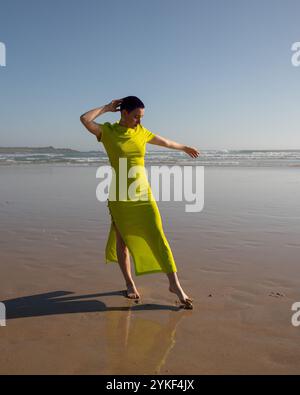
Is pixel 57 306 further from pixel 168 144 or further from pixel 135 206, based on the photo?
pixel 168 144

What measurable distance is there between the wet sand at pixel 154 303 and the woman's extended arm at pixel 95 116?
1513 mm

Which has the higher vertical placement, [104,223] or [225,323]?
[104,223]

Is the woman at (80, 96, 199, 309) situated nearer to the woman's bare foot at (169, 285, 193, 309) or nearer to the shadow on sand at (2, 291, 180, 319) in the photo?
the woman's bare foot at (169, 285, 193, 309)

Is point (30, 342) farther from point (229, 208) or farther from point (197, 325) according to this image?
point (229, 208)

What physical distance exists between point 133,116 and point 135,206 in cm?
79

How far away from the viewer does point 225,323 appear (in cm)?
327

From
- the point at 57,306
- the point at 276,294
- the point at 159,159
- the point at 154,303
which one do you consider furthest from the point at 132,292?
the point at 159,159

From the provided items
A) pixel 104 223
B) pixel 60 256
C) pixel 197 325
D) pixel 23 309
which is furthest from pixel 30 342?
pixel 104 223

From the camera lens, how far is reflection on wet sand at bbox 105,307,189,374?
264 centimetres

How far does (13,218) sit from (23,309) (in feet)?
13.2

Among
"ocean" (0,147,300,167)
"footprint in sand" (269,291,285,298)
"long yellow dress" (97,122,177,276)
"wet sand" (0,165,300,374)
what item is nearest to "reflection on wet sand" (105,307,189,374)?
"wet sand" (0,165,300,374)

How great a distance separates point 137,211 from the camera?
376 cm

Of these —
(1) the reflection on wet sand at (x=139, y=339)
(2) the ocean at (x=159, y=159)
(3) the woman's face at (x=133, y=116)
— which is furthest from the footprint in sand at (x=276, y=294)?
(2) the ocean at (x=159, y=159)
